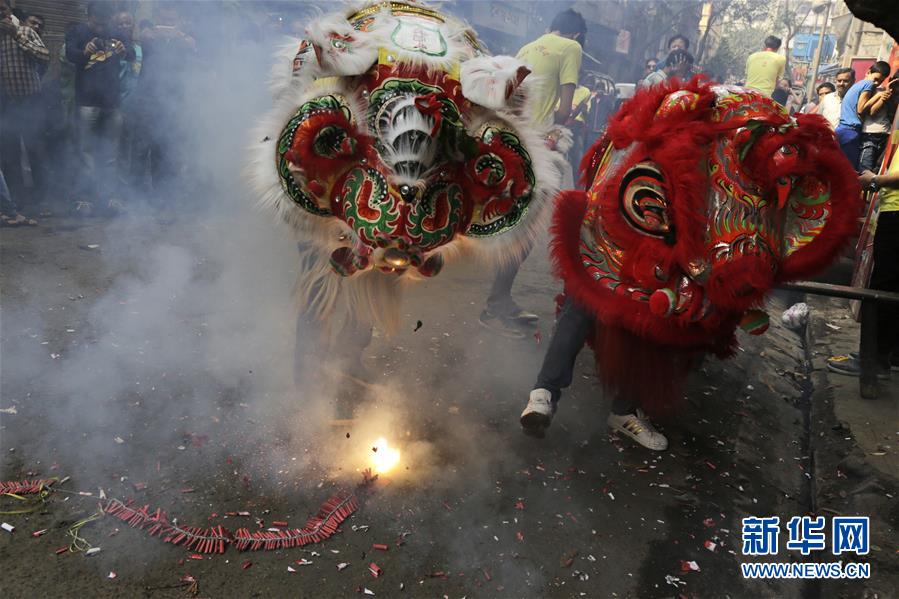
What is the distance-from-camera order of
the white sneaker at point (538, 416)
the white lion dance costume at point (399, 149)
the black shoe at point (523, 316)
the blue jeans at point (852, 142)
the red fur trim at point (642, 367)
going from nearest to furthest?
the white lion dance costume at point (399, 149) < the red fur trim at point (642, 367) < the white sneaker at point (538, 416) < the black shoe at point (523, 316) < the blue jeans at point (852, 142)

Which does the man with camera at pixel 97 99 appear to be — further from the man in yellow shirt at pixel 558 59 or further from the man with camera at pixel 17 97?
the man in yellow shirt at pixel 558 59

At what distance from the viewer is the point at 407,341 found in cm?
384

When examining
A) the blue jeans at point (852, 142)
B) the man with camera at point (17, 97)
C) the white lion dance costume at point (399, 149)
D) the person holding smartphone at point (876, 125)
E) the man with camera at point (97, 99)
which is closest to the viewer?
the white lion dance costume at point (399, 149)

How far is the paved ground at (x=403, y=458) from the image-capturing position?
2.13 m

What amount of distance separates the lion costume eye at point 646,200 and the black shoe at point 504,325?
Result: 1824 mm

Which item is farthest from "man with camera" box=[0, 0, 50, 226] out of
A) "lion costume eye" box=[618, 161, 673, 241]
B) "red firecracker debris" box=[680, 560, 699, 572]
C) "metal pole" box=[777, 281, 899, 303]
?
"metal pole" box=[777, 281, 899, 303]

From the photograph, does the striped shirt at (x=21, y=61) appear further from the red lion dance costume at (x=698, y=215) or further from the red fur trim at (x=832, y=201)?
the red fur trim at (x=832, y=201)

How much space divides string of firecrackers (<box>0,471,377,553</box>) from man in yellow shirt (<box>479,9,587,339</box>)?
2053 millimetres

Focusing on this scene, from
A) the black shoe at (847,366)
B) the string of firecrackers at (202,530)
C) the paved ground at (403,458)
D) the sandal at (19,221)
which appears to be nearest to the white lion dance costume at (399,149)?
the paved ground at (403,458)

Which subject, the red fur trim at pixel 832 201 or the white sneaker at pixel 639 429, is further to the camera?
the white sneaker at pixel 639 429

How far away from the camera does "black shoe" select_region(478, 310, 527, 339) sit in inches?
162

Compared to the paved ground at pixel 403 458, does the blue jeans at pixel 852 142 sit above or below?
above

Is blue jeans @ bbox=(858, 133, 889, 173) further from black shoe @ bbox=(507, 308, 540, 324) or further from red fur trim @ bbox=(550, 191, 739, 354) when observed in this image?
red fur trim @ bbox=(550, 191, 739, 354)

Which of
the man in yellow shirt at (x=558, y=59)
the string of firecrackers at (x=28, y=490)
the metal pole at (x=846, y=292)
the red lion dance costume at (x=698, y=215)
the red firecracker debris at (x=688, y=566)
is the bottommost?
the red firecracker debris at (x=688, y=566)
